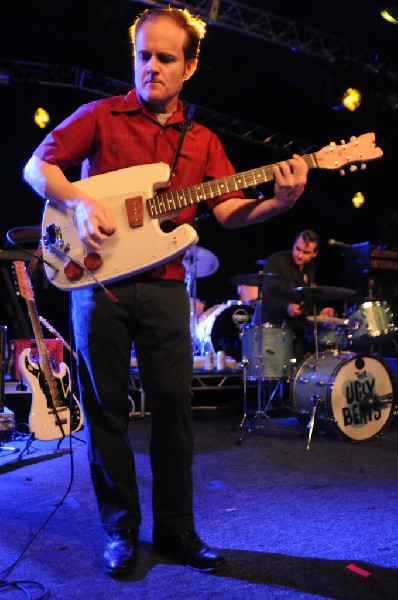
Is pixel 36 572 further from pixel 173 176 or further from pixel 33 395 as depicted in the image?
pixel 33 395

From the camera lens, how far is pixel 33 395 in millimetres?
4312

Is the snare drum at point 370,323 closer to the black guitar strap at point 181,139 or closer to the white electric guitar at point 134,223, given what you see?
the white electric guitar at point 134,223

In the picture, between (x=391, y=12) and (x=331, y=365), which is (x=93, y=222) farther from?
(x=391, y=12)

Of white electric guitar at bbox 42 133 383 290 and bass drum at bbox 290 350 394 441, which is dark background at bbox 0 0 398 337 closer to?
bass drum at bbox 290 350 394 441

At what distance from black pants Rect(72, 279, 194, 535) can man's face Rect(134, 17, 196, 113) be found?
2.38ft

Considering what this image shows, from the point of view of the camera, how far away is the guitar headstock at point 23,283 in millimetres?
4492

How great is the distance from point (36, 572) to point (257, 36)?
6.33m

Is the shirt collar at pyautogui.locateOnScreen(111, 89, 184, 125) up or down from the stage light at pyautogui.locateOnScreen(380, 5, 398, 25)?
down

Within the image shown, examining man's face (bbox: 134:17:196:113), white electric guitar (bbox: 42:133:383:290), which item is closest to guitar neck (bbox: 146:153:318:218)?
white electric guitar (bbox: 42:133:383:290)

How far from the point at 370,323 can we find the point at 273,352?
95 centimetres

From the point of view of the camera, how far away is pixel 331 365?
491 centimetres

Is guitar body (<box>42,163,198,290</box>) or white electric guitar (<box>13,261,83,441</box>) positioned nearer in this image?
guitar body (<box>42,163,198,290</box>)

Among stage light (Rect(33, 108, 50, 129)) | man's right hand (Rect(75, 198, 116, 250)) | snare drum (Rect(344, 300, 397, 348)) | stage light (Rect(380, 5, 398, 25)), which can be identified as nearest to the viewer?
man's right hand (Rect(75, 198, 116, 250))

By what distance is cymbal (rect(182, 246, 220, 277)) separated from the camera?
6648mm
